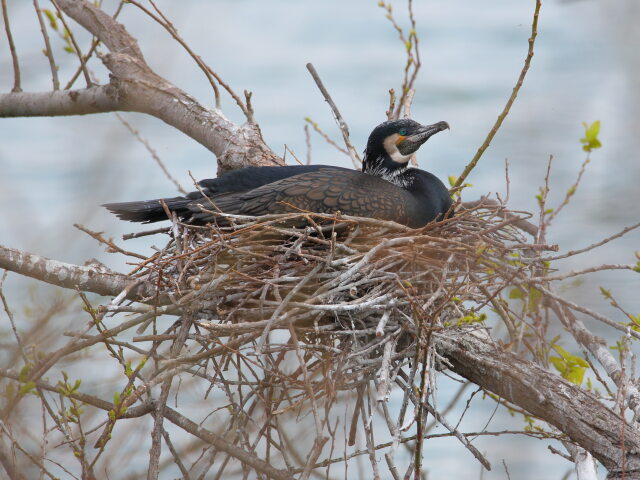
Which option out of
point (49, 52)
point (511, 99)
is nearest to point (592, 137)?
point (511, 99)

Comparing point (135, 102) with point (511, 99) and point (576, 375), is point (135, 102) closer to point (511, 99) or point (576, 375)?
Result: point (511, 99)

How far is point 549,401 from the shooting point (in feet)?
10.9

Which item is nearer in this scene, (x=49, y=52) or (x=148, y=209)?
(x=148, y=209)

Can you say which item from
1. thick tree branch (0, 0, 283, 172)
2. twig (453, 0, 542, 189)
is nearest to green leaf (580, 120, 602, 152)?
twig (453, 0, 542, 189)

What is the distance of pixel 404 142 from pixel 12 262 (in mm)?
2034

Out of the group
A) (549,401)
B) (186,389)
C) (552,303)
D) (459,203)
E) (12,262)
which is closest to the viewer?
(186,389)

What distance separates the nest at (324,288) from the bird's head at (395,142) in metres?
0.87

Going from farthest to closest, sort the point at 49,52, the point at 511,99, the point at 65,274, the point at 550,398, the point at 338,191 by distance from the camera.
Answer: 1. the point at 49,52
2. the point at 338,191
3. the point at 511,99
4. the point at 65,274
5. the point at 550,398

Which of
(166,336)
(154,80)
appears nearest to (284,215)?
(166,336)

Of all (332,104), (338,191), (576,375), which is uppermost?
(332,104)

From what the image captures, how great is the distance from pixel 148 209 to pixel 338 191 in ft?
3.00

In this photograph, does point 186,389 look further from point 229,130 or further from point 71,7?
point 71,7

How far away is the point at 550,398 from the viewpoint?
3.31 meters

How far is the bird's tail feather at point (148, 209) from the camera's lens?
4138 millimetres
